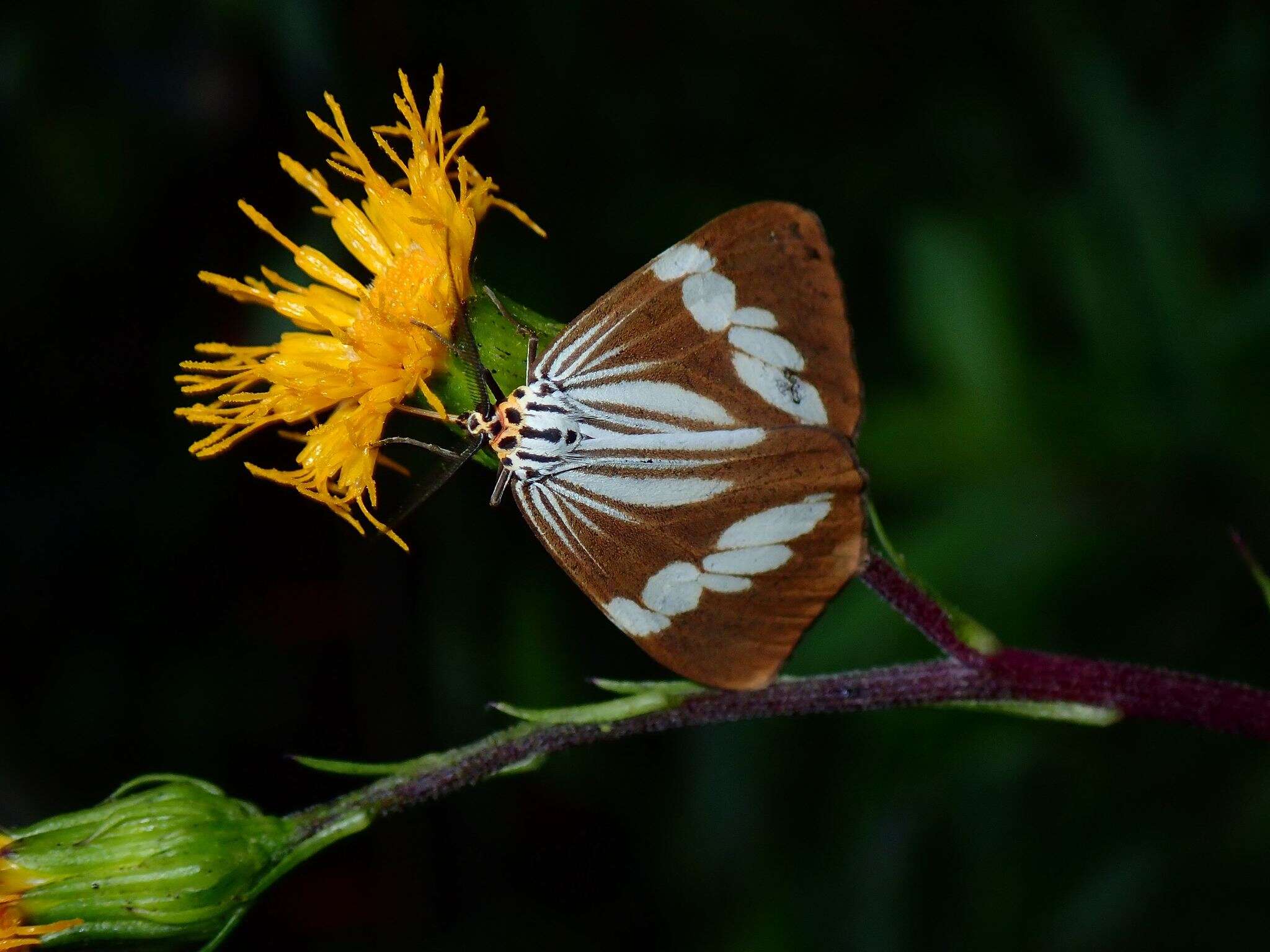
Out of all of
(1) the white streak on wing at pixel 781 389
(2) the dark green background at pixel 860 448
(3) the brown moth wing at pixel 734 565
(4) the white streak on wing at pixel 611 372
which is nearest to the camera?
(3) the brown moth wing at pixel 734 565

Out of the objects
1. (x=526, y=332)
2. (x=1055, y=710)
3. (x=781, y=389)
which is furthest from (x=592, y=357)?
(x=1055, y=710)

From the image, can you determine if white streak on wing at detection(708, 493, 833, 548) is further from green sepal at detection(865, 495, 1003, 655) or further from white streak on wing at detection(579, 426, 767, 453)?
green sepal at detection(865, 495, 1003, 655)

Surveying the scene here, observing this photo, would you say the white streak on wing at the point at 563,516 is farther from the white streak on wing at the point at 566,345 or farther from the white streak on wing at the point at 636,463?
the white streak on wing at the point at 566,345

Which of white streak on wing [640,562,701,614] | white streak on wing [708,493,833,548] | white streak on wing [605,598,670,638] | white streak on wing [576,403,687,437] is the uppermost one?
white streak on wing [576,403,687,437]

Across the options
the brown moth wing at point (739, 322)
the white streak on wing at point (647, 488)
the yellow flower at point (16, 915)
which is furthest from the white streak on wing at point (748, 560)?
the yellow flower at point (16, 915)

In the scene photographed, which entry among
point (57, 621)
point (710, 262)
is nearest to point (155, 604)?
point (57, 621)

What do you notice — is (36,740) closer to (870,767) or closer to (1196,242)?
(870,767)

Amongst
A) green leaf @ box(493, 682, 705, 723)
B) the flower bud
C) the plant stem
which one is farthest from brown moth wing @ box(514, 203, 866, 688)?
the flower bud
